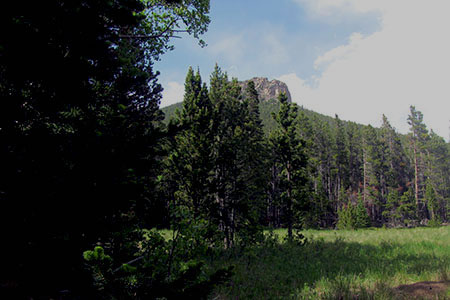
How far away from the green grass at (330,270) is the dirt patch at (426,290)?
0.35m

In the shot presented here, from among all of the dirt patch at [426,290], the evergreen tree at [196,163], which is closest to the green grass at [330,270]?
the dirt patch at [426,290]

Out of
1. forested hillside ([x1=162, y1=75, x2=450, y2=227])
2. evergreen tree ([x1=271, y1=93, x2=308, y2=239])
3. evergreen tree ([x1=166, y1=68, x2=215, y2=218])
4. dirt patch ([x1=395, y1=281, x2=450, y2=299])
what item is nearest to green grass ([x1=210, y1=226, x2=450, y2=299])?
dirt patch ([x1=395, y1=281, x2=450, y2=299])

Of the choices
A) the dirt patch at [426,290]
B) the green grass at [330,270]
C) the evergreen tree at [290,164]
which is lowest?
the green grass at [330,270]

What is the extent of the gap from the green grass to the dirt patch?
353mm

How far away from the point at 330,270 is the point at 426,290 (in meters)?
4.58

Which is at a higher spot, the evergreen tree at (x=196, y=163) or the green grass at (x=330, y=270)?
the evergreen tree at (x=196, y=163)

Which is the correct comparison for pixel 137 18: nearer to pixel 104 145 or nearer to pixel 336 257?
pixel 104 145

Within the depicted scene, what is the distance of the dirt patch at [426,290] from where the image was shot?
6.14 m

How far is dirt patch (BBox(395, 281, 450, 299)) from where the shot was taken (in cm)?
614

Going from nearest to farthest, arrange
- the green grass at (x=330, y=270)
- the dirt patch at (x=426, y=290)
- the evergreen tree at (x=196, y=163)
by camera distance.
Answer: the dirt patch at (x=426, y=290), the green grass at (x=330, y=270), the evergreen tree at (x=196, y=163)

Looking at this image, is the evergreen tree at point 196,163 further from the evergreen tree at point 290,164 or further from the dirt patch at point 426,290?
the dirt patch at point 426,290

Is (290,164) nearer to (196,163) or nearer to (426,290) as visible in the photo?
(196,163)

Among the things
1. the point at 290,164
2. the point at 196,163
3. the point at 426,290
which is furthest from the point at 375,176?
the point at 426,290

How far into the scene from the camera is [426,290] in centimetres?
664
